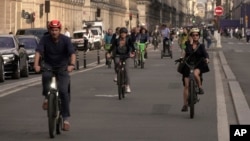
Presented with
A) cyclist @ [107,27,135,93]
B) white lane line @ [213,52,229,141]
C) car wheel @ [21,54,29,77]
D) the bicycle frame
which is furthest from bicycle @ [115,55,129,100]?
car wheel @ [21,54,29,77]

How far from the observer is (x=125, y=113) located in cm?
1664

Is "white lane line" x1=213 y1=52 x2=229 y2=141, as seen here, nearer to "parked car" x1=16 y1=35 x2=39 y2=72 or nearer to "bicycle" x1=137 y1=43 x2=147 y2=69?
"parked car" x1=16 y1=35 x2=39 y2=72

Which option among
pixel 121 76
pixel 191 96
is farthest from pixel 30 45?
pixel 191 96

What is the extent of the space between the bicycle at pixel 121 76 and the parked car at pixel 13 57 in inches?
279

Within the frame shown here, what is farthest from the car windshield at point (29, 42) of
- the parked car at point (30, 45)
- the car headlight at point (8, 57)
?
the car headlight at point (8, 57)

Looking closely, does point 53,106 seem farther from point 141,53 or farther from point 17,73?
point 141,53

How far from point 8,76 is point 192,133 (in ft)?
55.7

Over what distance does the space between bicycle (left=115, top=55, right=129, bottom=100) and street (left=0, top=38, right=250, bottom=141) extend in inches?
8.2

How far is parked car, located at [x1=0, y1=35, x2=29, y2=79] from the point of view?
28.0 m

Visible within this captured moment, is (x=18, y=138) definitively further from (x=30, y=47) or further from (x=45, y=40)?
(x=30, y=47)

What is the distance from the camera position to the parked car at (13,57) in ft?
91.8

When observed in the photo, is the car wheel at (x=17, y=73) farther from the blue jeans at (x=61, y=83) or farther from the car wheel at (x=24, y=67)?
the blue jeans at (x=61, y=83)

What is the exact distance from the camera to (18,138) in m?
12.8

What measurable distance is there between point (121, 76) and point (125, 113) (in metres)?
4.10
